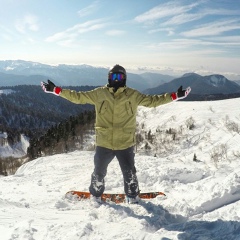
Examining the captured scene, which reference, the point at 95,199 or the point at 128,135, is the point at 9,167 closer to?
the point at 95,199

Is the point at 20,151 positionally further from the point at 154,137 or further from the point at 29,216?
the point at 29,216

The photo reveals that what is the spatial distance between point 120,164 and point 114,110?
3.58ft

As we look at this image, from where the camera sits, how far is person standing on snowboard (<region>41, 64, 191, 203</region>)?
4.98 metres

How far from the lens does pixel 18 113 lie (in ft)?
520

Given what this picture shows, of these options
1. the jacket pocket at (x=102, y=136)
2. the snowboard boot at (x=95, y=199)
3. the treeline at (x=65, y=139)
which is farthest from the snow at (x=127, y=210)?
the treeline at (x=65, y=139)

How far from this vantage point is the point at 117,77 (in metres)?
4.96

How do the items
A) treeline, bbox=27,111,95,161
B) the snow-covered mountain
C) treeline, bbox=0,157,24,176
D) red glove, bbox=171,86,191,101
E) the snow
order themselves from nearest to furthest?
the snow, red glove, bbox=171,86,191,101, treeline, bbox=27,111,95,161, treeline, bbox=0,157,24,176, the snow-covered mountain

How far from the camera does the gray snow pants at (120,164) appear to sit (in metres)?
5.20

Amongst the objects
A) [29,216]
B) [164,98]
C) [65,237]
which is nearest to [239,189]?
[164,98]

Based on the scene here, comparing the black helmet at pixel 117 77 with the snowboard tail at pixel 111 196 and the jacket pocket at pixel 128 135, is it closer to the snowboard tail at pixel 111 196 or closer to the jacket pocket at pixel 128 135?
the jacket pocket at pixel 128 135

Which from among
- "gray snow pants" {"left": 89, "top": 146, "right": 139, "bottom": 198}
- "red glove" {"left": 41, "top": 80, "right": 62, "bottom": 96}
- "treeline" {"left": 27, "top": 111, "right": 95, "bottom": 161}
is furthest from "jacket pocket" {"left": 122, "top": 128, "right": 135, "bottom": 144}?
"treeline" {"left": 27, "top": 111, "right": 95, "bottom": 161}

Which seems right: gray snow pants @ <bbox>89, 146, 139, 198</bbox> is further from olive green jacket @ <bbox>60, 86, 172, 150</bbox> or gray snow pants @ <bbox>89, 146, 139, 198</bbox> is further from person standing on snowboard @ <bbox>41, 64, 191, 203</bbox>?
olive green jacket @ <bbox>60, 86, 172, 150</bbox>

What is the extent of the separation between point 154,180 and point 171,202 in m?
2.02

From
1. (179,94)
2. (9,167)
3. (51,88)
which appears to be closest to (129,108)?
(179,94)
